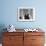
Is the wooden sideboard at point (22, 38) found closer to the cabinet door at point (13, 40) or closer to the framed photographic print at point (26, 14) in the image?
the cabinet door at point (13, 40)

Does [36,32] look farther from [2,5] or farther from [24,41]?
[2,5]

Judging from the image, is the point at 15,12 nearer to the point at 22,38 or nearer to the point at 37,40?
the point at 22,38

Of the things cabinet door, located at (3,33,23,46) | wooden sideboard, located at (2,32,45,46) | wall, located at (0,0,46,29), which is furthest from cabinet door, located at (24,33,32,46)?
wall, located at (0,0,46,29)

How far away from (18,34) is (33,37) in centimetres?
42

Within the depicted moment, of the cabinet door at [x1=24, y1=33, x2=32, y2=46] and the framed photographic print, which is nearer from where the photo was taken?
the cabinet door at [x1=24, y1=33, x2=32, y2=46]

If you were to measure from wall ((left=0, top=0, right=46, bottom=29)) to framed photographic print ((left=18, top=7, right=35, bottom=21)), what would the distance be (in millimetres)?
118

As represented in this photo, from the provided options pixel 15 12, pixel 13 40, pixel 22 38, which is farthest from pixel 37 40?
pixel 15 12

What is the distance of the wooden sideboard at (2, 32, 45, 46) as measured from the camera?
3555 millimetres

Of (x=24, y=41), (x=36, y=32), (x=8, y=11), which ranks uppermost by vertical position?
(x=8, y=11)

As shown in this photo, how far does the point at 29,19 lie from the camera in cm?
405

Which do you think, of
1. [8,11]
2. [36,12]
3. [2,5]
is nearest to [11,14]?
[8,11]

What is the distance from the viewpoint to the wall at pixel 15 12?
401cm

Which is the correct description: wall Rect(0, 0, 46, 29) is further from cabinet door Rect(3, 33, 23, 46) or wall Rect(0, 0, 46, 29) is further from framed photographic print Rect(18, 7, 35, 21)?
cabinet door Rect(3, 33, 23, 46)

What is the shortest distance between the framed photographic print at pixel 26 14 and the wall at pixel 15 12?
0.39 feet
